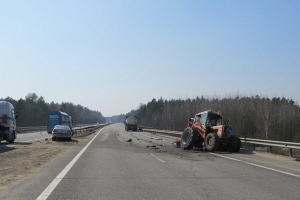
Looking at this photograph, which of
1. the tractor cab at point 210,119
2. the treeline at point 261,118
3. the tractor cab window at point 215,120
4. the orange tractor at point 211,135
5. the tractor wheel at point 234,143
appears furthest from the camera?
the treeline at point 261,118

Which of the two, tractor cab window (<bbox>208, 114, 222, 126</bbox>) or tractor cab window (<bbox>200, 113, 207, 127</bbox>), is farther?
tractor cab window (<bbox>208, 114, 222, 126</bbox>)

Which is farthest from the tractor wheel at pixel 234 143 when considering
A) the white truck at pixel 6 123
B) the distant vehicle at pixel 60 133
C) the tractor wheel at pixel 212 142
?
the white truck at pixel 6 123

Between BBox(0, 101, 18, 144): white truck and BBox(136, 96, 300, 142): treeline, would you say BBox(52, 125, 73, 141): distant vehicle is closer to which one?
BBox(0, 101, 18, 144): white truck

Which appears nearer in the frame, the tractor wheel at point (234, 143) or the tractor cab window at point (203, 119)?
the tractor wheel at point (234, 143)

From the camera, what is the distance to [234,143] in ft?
64.0

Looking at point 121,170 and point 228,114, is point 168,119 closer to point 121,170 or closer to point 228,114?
point 228,114

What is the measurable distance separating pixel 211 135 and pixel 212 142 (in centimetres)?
46

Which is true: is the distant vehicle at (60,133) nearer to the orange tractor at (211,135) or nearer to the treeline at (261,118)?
the orange tractor at (211,135)

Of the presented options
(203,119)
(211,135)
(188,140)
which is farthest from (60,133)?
(211,135)

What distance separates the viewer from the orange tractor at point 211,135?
62.6 ft

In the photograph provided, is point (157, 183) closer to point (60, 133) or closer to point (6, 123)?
point (6, 123)

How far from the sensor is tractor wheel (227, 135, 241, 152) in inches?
768

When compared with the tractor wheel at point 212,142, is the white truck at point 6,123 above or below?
above

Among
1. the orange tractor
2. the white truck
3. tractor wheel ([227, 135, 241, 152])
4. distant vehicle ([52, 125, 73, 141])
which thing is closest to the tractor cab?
the orange tractor
